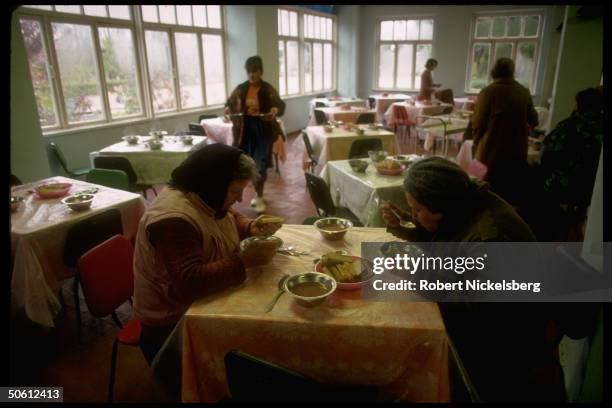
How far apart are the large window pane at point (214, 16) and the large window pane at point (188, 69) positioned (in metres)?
0.60

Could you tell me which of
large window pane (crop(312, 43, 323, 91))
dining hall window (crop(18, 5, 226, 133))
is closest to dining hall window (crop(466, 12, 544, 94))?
large window pane (crop(312, 43, 323, 91))

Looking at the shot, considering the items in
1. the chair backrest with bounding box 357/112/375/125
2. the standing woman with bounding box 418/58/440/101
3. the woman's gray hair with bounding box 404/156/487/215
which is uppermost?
the standing woman with bounding box 418/58/440/101

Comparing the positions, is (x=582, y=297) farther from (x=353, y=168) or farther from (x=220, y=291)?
(x=353, y=168)

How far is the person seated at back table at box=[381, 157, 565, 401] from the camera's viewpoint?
1381 mm

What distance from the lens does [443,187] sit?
1442 millimetres

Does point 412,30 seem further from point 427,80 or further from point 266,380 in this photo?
point 266,380

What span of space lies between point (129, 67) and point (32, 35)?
1352mm

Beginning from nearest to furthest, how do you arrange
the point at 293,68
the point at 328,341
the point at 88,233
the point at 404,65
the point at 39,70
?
1. the point at 328,341
2. the point at 88,233
3. the point at 39,70
4. the point at 293,68
5. the point at 404,65

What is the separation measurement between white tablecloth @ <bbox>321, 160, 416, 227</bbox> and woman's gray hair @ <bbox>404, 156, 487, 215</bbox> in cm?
131

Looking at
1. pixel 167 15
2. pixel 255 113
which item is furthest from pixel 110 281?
pixel 167 15

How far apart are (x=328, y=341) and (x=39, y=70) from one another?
5.33 meters

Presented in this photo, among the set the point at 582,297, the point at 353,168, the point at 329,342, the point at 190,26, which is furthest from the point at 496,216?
the point at 190,26

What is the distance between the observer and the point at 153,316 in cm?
162

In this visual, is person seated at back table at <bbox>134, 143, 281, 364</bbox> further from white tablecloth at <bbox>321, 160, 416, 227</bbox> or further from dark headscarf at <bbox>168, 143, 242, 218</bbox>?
white tablecloth at <bbox>321, 160, 416, 227</bbox>
